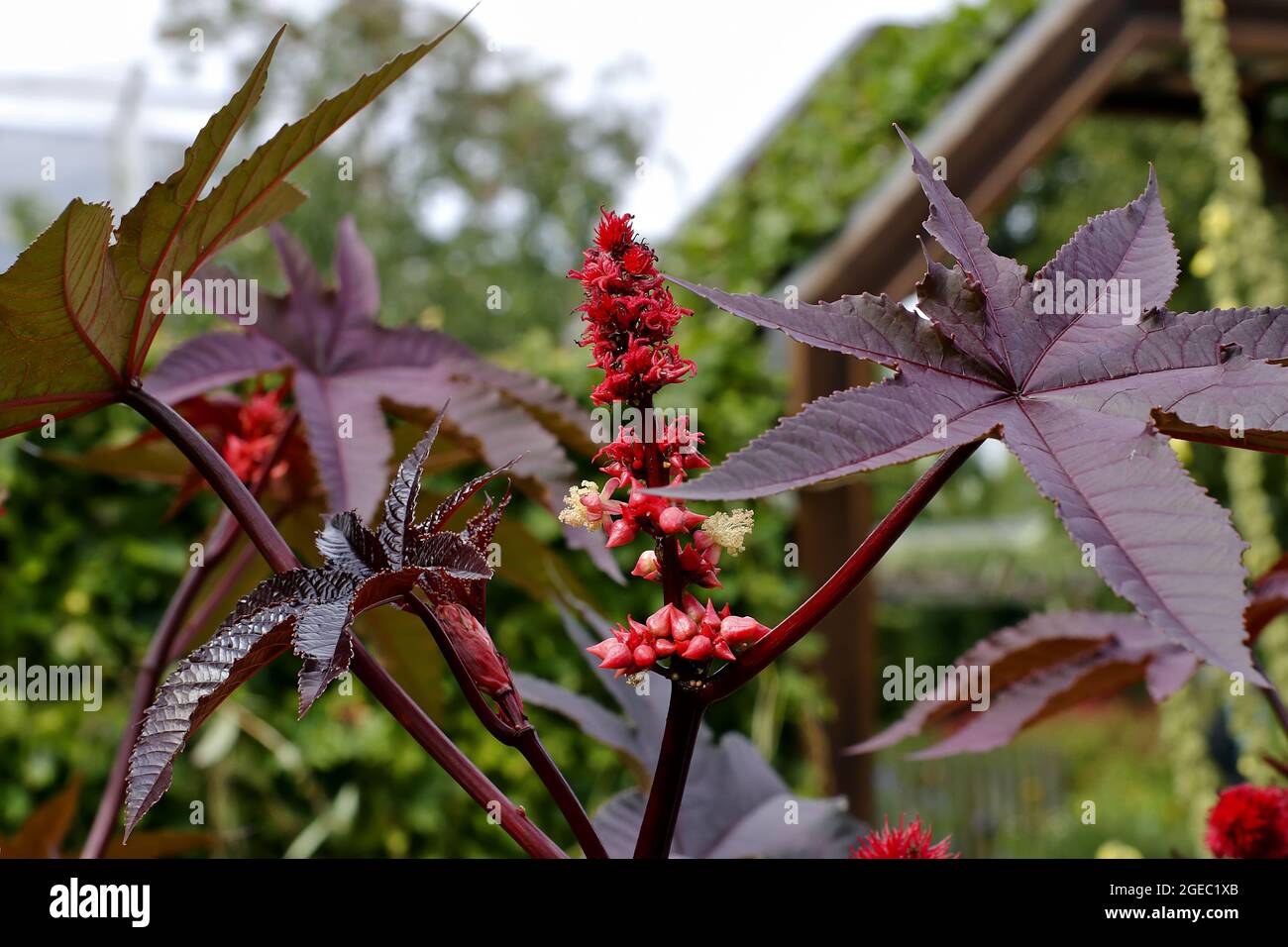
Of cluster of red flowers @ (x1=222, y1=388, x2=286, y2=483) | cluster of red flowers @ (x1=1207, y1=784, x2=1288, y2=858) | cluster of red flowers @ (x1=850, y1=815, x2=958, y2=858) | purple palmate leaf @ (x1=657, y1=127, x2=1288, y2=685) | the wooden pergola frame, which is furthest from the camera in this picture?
the wooden pergola frame

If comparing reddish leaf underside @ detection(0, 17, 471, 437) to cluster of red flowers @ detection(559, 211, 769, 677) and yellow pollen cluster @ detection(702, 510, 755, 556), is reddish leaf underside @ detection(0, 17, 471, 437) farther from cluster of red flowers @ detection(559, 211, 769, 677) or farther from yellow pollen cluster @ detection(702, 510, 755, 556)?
yellow pollen cluster @ detection(702, 510, 755, 556)

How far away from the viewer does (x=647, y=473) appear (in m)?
0.47

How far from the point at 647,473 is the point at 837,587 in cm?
10

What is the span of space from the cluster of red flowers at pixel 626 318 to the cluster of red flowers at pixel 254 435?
57 centimetres

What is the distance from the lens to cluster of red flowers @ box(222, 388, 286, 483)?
0.99 meters

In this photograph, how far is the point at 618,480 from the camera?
1.57 feet

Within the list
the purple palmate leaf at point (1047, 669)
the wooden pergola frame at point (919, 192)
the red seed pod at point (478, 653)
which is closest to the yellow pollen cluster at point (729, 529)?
the red seed pod at point (478, 653)

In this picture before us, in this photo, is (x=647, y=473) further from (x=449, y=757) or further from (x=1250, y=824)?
(x=1250, y=824)

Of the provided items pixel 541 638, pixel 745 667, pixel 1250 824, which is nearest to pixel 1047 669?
pixel 1250 824

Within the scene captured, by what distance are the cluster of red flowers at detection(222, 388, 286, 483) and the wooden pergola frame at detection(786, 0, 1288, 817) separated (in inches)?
95.7

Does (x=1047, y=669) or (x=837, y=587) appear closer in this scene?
(x=837, y=587)

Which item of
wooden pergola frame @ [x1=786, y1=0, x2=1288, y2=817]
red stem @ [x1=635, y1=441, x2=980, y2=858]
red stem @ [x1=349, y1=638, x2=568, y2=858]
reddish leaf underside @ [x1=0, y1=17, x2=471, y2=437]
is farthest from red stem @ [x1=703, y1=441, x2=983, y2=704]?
wooden pergola frame @ [x1=786, y1=0, x2=1288, y2=817]

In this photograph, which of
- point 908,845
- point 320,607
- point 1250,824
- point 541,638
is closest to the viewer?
point 320,607

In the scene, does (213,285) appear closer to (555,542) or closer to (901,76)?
(555,542)
